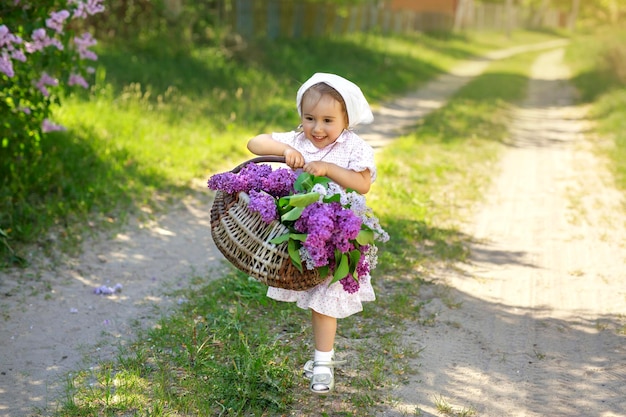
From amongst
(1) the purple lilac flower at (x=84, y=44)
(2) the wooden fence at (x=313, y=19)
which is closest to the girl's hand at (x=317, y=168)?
(1) the purple lilac flower at (x=84, y=44)

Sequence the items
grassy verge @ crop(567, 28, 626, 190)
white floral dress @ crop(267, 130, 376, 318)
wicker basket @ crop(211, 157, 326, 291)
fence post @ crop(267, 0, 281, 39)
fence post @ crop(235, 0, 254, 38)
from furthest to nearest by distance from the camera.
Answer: fence post @ crop(267, 0, 281, 39) → fence post @ crop(235, 0, 254, 38) → grassy verge @ crop(567, 28, 626, 190) → white floral dress @ crop(267, 130, 376, 318) → wicker basket @ crop(211, 157, 326, 291)

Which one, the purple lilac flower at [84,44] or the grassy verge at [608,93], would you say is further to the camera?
the grassy verge at [608,93]

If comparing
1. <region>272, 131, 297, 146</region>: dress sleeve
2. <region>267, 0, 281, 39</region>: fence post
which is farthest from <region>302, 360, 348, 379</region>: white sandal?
<region>267, 0, 281, 39</region>: fence post

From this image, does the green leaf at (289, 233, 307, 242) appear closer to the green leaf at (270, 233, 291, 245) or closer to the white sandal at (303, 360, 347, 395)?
the green leaf at (270, 233, 291, 245)

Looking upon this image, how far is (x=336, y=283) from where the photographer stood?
3.74 metres

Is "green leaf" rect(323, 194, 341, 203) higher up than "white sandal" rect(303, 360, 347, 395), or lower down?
higher up

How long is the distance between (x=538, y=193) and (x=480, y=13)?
45.4 metres

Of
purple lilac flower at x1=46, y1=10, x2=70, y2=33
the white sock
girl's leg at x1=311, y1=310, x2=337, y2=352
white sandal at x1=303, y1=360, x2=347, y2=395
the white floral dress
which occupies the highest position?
purple lilac flower at x1=46, y1=10, x2=70, y2=33

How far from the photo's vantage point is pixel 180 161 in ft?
28.2

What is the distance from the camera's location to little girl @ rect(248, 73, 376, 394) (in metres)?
3.71

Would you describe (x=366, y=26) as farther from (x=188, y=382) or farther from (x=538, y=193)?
(x=188, y=382)

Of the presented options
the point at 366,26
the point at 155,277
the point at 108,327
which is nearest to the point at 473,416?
the point at 108,327

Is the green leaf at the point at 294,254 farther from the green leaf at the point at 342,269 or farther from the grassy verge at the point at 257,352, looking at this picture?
the grassy verge at the point at 257,352

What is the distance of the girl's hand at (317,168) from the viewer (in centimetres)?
367
